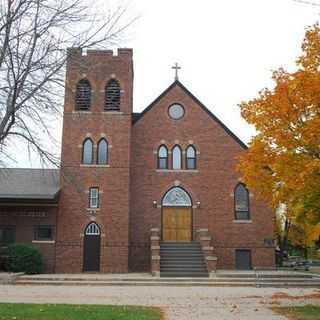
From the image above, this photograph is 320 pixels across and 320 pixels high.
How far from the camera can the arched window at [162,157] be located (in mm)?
29266

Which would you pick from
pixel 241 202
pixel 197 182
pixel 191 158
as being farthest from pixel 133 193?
pixel 241 202

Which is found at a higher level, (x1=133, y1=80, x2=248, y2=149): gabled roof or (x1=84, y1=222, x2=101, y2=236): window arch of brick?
A: (x1=133, y1=80, x2=248, y2=149): gabled roof

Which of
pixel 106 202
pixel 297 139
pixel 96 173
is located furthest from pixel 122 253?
pixel 297 139

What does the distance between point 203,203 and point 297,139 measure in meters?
15.1

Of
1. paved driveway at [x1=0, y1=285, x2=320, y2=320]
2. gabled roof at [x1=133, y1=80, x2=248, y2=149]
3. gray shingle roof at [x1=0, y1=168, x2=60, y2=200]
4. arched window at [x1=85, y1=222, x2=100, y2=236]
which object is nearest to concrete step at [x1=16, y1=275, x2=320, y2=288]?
paved driveway at [x1=0, y1=285, x2=320, y2=320]

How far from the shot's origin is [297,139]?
1411 centimetres

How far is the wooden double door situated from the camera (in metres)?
28.6

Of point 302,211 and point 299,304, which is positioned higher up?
point 302,211

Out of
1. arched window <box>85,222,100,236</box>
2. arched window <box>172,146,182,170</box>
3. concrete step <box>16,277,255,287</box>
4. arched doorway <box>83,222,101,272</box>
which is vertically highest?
arched window <box>172,146,182,170</box>

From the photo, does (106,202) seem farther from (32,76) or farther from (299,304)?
(32,76)

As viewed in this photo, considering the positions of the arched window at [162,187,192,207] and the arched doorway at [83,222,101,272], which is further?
the arched window at [162,187,192,207]

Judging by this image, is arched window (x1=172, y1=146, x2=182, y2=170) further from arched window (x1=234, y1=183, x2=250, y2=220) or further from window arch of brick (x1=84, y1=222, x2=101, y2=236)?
window arch of brick (x1=84, y1=222, x2=101, y2=236)

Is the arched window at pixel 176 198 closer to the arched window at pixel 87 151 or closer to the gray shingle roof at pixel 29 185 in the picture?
the arched window at pixel 87 151

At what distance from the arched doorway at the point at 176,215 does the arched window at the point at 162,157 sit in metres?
1.47
